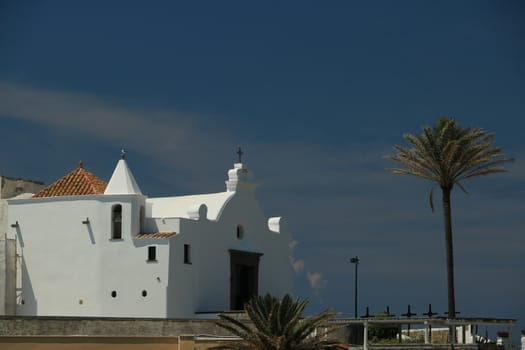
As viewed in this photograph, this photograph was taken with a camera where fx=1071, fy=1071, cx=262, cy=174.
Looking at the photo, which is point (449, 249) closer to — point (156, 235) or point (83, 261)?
point (156, 235)

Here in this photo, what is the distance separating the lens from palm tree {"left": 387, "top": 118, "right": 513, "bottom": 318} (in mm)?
45625

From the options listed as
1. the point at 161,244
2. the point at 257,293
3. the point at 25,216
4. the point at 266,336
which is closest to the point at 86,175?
the point at 25,216

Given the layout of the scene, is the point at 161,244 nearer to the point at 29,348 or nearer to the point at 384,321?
the point at 29,348

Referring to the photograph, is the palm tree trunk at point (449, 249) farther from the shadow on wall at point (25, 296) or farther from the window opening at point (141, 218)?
the shadow on wall at point (25, 296)

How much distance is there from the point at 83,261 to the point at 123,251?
2041 millimetres

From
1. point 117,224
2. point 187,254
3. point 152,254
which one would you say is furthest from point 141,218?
point 187,254

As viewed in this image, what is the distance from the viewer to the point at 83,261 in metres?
48.5

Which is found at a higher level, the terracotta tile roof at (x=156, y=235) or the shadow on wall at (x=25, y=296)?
the terracotta tile roof at (x=156, y=235)

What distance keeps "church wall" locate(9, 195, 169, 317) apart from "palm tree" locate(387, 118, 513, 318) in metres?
12.0

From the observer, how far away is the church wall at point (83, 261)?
47406mm

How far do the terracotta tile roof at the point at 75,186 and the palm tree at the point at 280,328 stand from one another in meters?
15.6

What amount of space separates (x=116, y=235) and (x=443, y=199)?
14.6 metres

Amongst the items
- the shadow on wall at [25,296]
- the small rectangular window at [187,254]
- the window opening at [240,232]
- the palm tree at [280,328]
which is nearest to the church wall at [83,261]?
the shadow on wall at [25,296]

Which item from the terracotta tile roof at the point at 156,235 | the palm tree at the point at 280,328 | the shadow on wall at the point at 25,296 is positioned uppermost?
the terracotta tile roof at the point at 156,235
